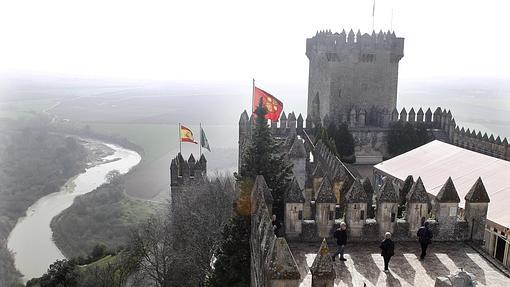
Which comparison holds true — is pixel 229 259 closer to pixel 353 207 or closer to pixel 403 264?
pixel 353 207

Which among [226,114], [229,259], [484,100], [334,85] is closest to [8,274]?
[334,85]

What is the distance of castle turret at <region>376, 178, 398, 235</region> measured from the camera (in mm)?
10977

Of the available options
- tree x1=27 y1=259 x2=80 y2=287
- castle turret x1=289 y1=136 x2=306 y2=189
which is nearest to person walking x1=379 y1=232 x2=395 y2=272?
castle turret x1=289 y1=136 x2=306 y2=189

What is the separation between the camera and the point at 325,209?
11.1m

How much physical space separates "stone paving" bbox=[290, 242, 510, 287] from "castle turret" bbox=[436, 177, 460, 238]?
346 millimetres

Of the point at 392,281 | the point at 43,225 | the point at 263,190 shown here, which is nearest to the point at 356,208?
the point at 263,190

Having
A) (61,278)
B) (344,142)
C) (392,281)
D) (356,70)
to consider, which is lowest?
(61,278)

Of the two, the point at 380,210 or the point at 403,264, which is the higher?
the point at 380,210

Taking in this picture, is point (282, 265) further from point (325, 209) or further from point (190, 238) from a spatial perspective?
point (190, 238)

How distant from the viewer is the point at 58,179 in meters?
60.4

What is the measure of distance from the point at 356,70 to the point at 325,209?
76.3 feet

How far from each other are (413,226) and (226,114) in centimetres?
9125

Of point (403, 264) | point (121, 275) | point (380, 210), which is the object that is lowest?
point (121, 275)

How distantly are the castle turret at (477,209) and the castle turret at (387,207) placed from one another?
1742 mm
